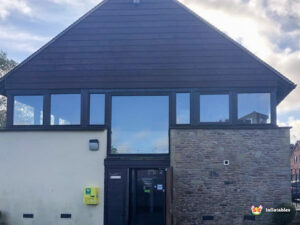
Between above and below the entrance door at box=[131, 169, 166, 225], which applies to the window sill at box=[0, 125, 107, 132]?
above

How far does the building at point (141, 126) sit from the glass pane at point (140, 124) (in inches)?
1.2

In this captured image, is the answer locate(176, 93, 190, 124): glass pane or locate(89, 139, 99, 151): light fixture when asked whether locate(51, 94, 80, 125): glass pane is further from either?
locate(176, 93, 190, 124): glass pane

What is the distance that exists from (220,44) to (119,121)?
157 inches

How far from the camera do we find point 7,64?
2502cm

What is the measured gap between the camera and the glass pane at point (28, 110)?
1093 cm

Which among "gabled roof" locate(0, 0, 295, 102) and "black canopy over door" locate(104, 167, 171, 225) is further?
"gabled roof" locate(0, 0, 295, 102)

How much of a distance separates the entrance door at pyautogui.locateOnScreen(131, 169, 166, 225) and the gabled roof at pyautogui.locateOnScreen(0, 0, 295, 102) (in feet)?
8.94

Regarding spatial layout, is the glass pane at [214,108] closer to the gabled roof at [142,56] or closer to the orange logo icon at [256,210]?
the gabled roof at [142,56]

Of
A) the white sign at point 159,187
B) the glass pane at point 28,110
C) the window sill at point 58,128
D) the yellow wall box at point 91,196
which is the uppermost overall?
the glass pane at point 28,110

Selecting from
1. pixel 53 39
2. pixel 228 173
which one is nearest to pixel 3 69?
pixel 53 39

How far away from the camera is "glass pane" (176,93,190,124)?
34.9 feet

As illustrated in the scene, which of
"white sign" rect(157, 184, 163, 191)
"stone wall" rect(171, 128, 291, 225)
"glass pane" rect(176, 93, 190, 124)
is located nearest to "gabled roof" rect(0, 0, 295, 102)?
"glass pane" rect(176, 93, 190, 124)

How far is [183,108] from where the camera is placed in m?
10.7

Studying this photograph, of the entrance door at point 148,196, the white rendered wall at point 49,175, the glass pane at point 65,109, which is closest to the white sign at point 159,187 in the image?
the entrance door at point 148,196
